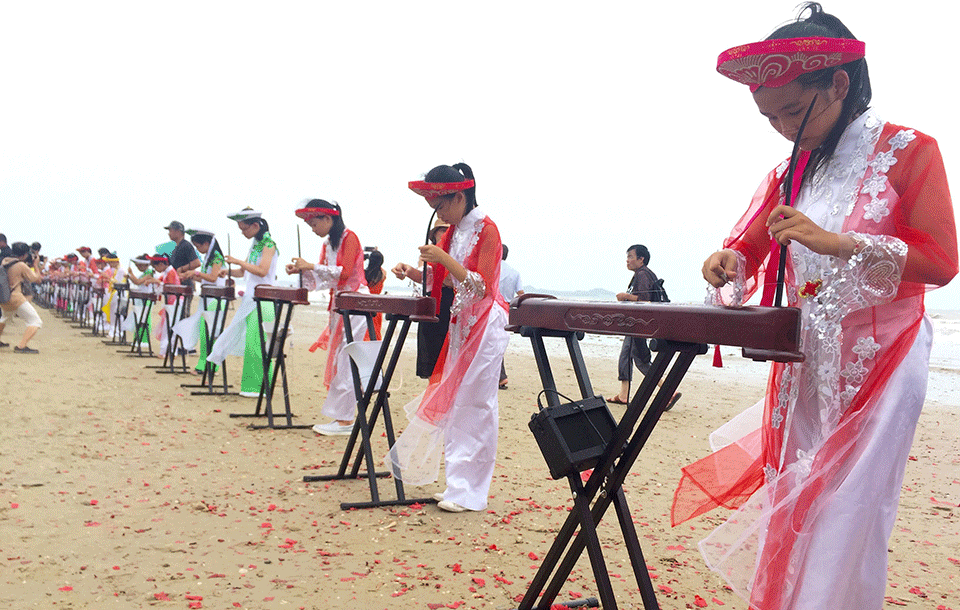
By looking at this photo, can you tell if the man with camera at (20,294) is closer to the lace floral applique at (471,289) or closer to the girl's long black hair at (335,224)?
the girl's long black hair at (335,224)

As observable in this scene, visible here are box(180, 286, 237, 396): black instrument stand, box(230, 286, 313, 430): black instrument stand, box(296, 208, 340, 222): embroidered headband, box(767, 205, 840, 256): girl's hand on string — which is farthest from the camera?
box(180, 286, 237, 396): black instrument stand

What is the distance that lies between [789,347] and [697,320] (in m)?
0.26

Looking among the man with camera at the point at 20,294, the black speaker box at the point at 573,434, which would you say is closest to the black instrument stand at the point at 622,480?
the black speaker box at the point at 573,434

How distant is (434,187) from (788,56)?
8.20ft

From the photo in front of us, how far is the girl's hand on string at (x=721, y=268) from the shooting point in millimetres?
1969

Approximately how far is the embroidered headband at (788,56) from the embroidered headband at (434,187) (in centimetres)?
237

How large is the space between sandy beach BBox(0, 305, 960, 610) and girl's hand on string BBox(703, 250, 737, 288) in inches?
62.0

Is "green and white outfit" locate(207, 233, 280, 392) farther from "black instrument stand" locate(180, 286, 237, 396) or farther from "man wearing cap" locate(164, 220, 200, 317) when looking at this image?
"man wearing cap" locate(164, 220, 200, 317)

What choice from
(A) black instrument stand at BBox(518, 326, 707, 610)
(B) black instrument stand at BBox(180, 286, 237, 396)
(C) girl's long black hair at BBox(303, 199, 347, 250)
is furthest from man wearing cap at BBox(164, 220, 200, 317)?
(A) black instrument stand at BBox(518, 326, 707, 610)

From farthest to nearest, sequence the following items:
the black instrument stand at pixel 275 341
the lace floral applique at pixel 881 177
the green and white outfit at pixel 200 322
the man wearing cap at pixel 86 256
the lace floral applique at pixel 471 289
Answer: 1. the man wearing cap at pixel 86 256
2. the green and white outfit at pixel 200 322
3. the black instrument stand at pixel 275 341
4. the lace floral applique at pixel 471 289
5. the lace floral applique at pixel 881 177

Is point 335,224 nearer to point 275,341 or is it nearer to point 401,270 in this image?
point 275,341

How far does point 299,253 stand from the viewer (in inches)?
235

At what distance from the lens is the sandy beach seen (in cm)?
294

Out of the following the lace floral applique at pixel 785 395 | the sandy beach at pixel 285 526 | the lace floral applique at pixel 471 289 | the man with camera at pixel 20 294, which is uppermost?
the lace floral applique at pixel 471 289
